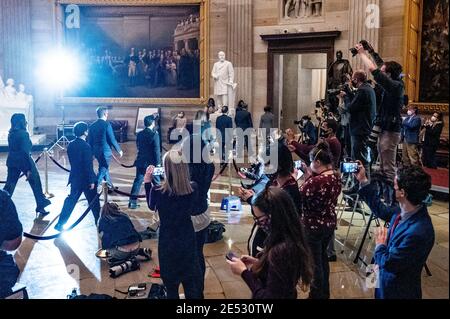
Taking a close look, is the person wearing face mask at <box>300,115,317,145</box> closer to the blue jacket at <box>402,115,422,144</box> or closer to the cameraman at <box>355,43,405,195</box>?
the blue jacket at <box>402,115,422,144</box>

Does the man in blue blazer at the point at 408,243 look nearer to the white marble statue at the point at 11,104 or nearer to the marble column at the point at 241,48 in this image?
the marble column at the point at 241,48

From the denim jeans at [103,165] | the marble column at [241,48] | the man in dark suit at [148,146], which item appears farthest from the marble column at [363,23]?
the denim jeans at [103,165]

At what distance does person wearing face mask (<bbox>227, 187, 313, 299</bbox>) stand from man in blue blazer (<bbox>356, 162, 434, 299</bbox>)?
669 mm

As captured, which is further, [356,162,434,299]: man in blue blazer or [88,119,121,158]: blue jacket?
[88,119,121,158]: blue jacket

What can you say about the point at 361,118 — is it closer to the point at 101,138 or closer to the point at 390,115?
the point at 390,115

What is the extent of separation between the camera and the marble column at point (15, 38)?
1794cm

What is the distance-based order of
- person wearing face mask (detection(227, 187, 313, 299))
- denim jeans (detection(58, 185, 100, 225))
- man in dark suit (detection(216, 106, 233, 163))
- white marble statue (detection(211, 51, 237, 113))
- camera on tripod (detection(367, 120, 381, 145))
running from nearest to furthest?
person wearing face mask (detection(227, 187, 313, 299)), camera on tripod (detection(367, 120, 381, 145)), denim jeans (detection(58, 185, 100, 225)), man in dark suit (detection(216, 106, 233, 163)), white marble statue (detection(211, 51, 237, 113))

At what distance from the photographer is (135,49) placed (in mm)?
18562

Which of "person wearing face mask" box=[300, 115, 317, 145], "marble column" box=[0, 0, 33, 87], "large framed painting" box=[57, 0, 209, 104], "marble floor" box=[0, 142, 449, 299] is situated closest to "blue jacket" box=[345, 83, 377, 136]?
"marble floor" box=[0, 142, 449, 299]

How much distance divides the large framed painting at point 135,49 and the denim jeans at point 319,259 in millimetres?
13692

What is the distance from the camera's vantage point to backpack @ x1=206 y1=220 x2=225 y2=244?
24.6 feet

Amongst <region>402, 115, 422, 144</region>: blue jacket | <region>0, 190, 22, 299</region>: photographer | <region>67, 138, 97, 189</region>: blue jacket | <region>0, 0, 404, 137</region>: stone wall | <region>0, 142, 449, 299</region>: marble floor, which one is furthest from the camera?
→ <region>0, 0, 404, 137</region>: stone wall

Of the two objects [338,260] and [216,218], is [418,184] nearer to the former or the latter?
[338,260]

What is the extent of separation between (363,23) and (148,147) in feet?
28.4
